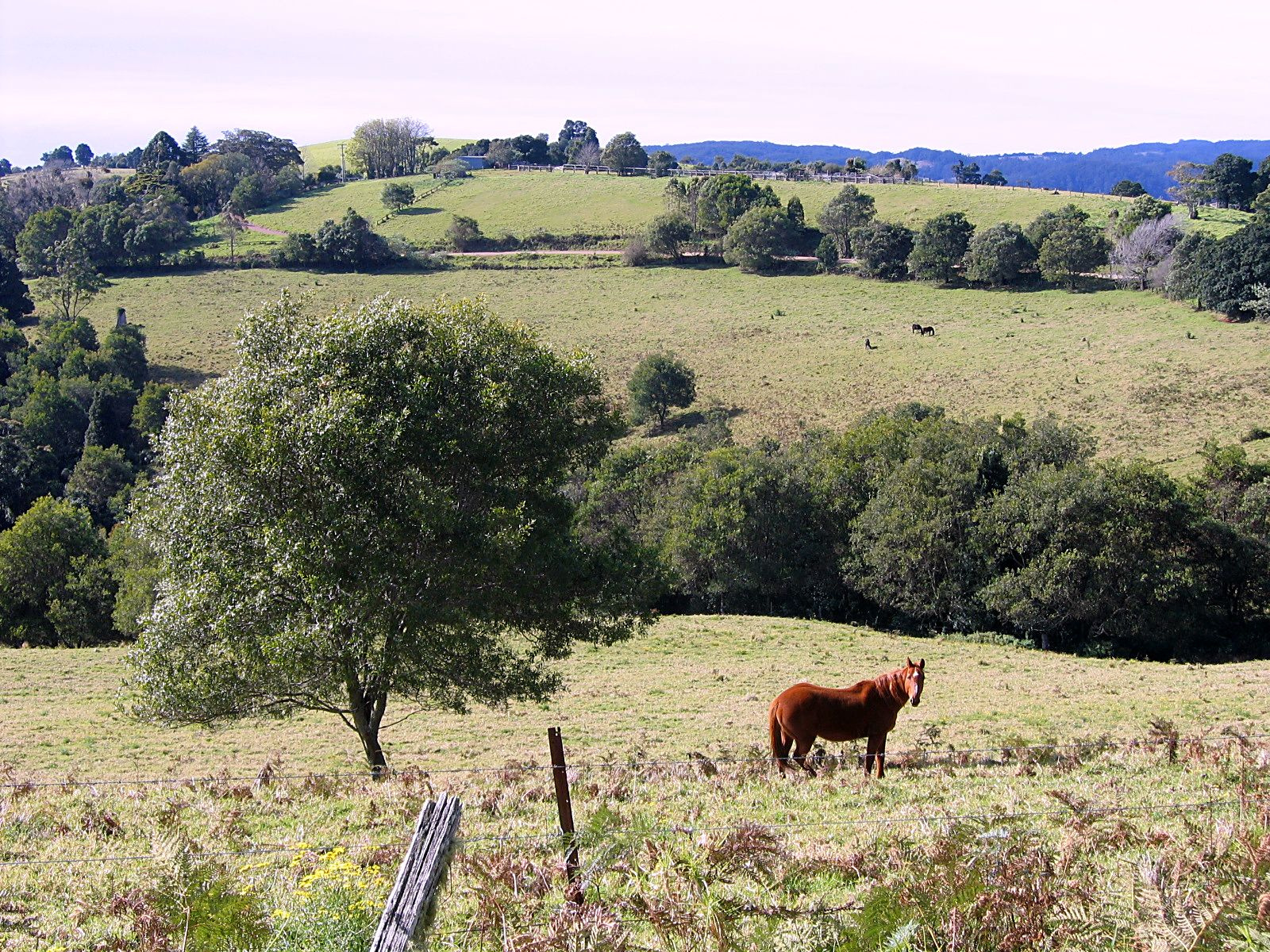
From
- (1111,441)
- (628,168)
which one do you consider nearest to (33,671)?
(1111,441)

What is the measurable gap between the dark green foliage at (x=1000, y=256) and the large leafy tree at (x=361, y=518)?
82081 millimetres

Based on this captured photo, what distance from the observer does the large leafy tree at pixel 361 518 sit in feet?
53.8

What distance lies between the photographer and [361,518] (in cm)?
1659

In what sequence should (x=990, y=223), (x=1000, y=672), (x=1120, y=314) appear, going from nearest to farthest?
(x=1000, y=672)
(x=1120, y=314)
(x=990, y=223)

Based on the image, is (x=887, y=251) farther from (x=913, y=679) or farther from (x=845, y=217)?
(x=913, y=679)

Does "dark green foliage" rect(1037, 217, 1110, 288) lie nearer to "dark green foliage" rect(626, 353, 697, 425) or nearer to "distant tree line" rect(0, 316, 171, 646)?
"dark green foliage" rect(626, 353, 697, 425)

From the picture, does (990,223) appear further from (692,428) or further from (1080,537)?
(1080,537)

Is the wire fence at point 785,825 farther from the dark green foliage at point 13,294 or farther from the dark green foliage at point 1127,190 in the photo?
the dark green foliage at point 1127,190

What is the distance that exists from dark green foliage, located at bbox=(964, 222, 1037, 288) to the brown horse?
3435 inches

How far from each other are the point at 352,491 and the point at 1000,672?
66.8ft

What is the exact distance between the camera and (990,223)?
10656 cm

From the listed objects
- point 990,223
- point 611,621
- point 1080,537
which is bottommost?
point 1080,537

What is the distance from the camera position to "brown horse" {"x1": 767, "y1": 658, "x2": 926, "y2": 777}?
42.6 feet

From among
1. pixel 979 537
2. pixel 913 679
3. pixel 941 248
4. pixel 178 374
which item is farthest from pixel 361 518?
pixel 941 248
